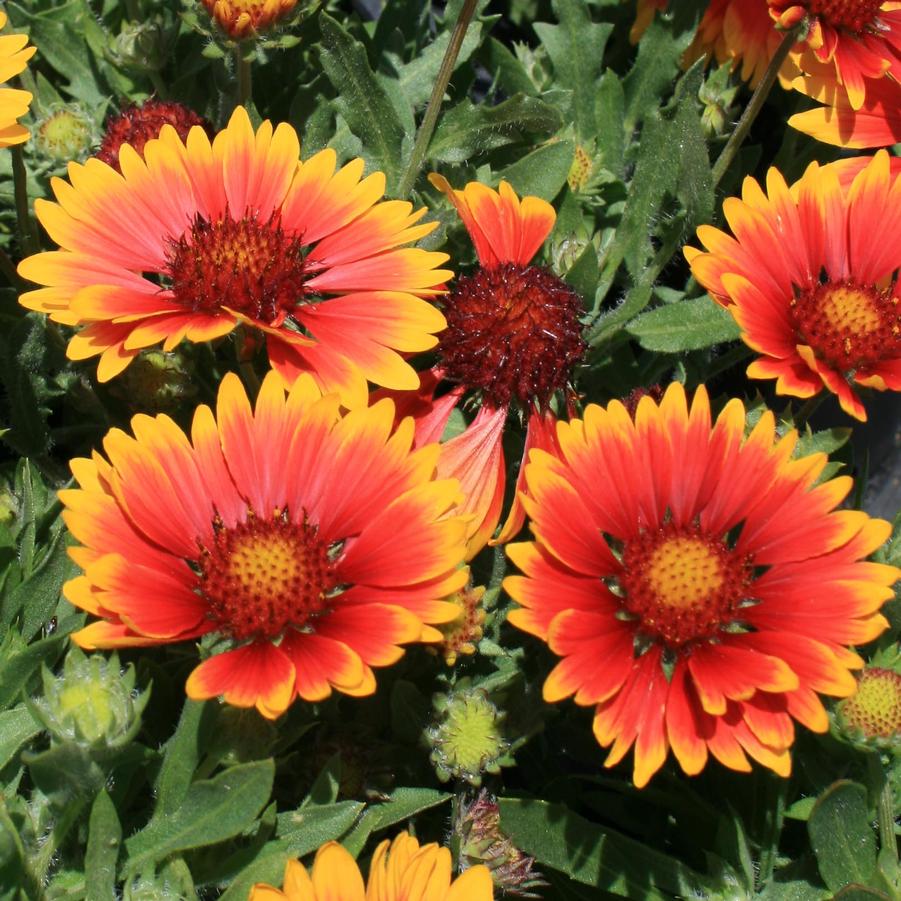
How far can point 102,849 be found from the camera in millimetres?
1196

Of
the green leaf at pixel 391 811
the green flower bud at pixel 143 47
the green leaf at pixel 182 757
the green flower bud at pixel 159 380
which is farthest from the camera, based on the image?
the green flower bud at pixel 143 47

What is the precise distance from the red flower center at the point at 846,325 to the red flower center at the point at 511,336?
31 cm

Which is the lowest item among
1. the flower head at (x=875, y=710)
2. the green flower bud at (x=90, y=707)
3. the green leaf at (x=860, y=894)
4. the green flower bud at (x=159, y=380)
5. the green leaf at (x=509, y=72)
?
the green leaf at (x=860, y=894)

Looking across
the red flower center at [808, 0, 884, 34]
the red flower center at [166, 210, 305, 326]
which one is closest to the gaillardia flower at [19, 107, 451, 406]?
the red flower center at [166, 210, 305, 326]

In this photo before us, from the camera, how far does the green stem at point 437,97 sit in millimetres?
1579

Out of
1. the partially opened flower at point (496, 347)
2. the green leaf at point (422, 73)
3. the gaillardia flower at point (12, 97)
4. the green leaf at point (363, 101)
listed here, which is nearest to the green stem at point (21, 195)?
the gaillardia flower at point (12, 97)

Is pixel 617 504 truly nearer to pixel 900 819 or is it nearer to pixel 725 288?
pixel 725 288

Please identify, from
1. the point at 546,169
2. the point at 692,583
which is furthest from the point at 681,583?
the point at 546,169

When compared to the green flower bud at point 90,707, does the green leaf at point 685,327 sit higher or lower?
higher

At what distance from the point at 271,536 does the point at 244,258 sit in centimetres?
37

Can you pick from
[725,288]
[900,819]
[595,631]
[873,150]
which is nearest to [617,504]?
[595,631]

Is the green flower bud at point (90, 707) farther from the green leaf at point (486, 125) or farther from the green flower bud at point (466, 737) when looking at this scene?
the green leaf at point (486, 125)

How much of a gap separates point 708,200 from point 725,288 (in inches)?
14.8

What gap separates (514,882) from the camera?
1466 millimetres
